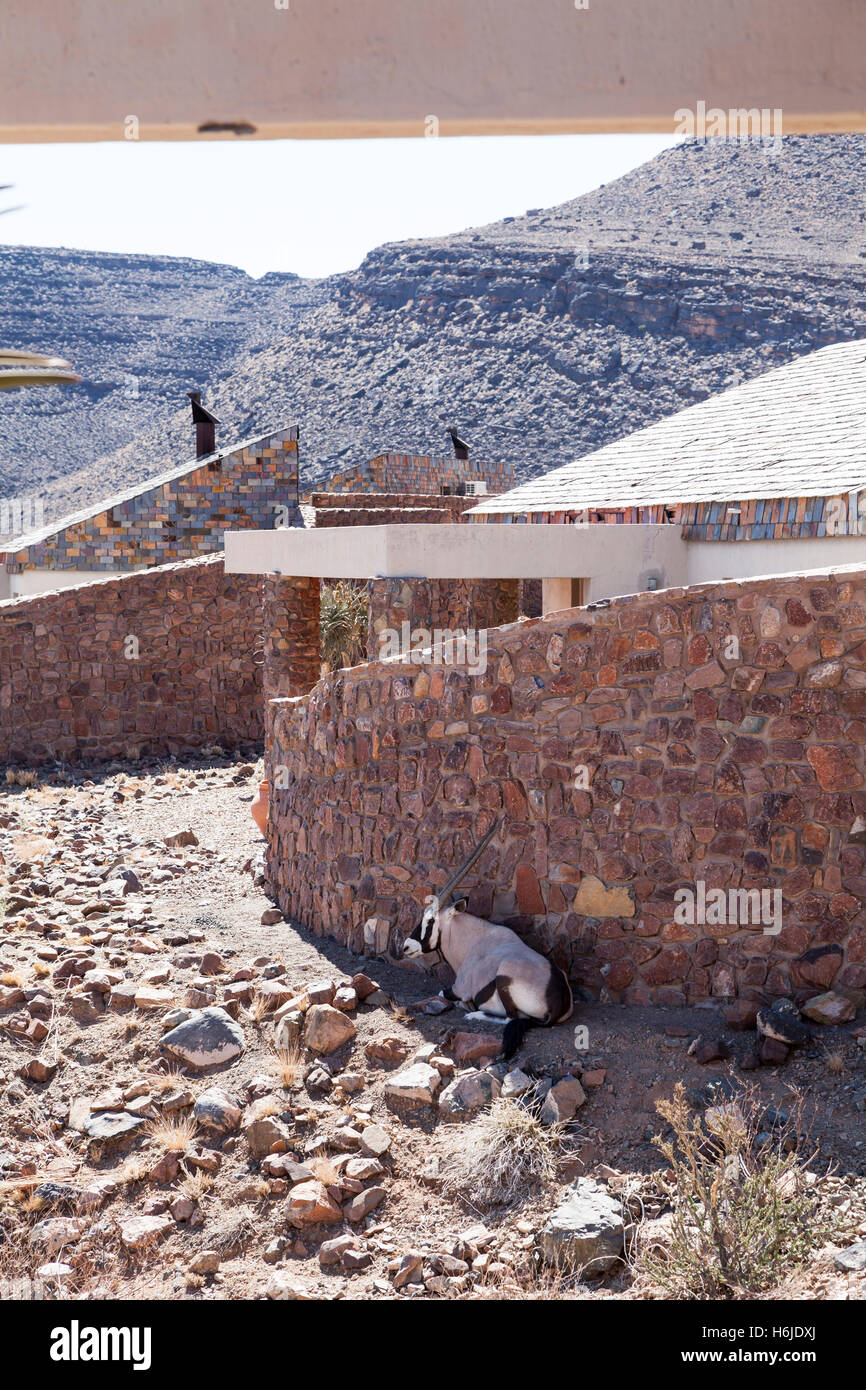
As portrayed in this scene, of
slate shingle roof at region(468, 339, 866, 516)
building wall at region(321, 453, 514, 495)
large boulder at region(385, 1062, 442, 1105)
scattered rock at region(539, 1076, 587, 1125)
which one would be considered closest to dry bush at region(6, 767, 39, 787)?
slate shingle roof at region(468, 339, 866, 516)

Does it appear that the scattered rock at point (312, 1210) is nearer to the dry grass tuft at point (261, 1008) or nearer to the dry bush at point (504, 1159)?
the dry bush at point (504, 1159)

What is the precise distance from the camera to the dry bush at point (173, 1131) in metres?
5.51

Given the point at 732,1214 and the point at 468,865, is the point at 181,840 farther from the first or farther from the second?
the point at 732,1214

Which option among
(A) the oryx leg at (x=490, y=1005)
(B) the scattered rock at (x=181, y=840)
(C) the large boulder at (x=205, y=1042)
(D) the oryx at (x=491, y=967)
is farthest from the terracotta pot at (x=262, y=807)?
(A) the oryx leg at (x=490, y=1005)

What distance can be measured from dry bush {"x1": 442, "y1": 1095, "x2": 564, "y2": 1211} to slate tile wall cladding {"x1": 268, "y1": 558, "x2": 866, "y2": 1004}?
1178mm

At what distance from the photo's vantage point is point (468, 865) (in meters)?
6.60

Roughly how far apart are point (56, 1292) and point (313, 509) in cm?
2013

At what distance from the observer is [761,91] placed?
99.1 inches

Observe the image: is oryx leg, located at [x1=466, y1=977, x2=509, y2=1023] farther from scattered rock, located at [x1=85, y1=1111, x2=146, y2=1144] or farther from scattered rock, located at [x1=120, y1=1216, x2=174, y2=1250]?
scattered rock, located at [x1=120, y1=1216, x2=174, y2=1250]

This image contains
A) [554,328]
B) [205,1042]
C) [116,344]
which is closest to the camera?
[205,1042]

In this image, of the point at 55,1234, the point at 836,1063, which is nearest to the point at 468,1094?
the point at 836,1063

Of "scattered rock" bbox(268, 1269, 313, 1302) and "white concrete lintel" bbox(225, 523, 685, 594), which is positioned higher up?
"white concrete lintel" bbox(225, 523, 685, 594)

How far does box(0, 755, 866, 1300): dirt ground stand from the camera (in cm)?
462

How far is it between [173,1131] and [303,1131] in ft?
2.03
